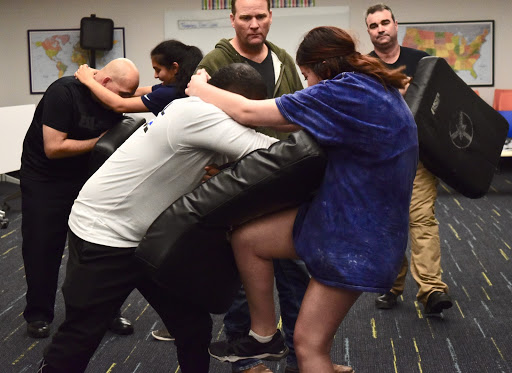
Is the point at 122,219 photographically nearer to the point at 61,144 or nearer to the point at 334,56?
the point at 334,56

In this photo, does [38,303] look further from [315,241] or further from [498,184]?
[498,184]

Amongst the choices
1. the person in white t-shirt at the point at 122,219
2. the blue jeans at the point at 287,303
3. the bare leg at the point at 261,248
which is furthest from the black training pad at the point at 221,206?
the blue jeans at the point at 287,303

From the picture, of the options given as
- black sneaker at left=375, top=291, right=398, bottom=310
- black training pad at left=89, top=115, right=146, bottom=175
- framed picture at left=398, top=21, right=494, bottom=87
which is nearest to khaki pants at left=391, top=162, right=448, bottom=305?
black sneaker at left=375, top=291, right=398, bottom=310

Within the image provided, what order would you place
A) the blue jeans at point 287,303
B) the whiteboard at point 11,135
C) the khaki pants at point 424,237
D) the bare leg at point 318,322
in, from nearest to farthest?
the bare leg at point 318,322, the blue jeans at point 287,303, the khaki pants at point 424,237, the whiteboard at point 11,135

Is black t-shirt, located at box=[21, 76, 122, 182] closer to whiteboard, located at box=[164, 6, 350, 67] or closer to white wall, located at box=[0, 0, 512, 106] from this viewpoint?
whiteboard, located at box=[164, 6, 350, 67]

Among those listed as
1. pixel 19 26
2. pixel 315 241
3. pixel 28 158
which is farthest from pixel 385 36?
pixel 19 26

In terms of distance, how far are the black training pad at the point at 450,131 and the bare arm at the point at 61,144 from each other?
1408 millimetres

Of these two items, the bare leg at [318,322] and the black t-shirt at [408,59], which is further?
the black t-shirt at [408,59]

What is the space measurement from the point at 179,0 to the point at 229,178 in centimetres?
715

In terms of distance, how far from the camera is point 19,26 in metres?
8.60

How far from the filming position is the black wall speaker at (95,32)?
830cm

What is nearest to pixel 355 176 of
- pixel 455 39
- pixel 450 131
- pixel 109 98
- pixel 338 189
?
pixel 338 189

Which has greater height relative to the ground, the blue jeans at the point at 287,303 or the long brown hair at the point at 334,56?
the long brown hair at the point at 334,56

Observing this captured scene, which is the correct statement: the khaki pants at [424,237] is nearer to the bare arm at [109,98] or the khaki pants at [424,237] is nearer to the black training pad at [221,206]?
the bare arm at [109,98]
